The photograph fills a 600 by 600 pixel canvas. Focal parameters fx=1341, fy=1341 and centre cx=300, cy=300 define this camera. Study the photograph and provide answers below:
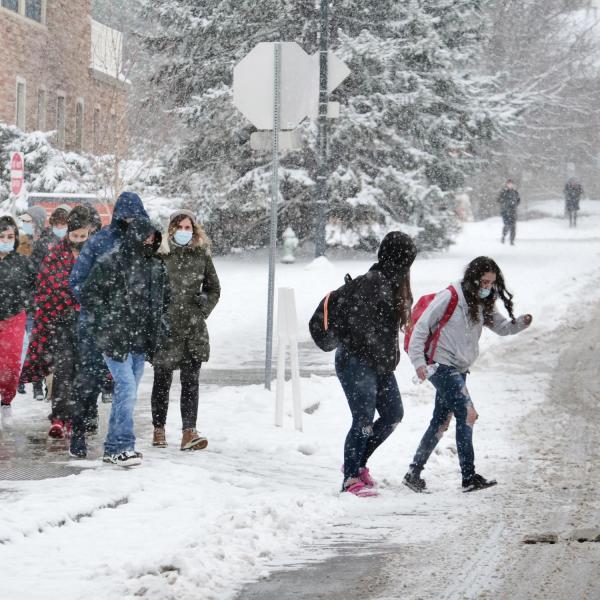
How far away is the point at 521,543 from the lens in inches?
268

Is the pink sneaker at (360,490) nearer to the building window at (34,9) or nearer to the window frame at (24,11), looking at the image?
the window frame at (24,11)

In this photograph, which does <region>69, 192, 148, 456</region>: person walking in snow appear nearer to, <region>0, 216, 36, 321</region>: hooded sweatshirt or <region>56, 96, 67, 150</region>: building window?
<region>0, 216, 36, 321</region>: hooded sweatshirt

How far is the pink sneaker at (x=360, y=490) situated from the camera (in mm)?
8289

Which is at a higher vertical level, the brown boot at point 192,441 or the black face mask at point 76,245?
the black face mask at point 76,245

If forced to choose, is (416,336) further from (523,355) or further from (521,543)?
(523,355)

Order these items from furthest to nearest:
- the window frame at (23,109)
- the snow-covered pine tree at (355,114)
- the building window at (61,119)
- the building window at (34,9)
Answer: the building window at (61,119) → the building window at (34,9) → the window frame at (23,109) → the snow-covered pine tree at (355,114)

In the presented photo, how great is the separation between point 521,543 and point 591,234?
39.8 m

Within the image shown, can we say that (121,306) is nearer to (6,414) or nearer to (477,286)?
(6,414)

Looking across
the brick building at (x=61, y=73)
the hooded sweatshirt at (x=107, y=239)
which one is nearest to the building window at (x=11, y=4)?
the brick building at (x=61, y=73)

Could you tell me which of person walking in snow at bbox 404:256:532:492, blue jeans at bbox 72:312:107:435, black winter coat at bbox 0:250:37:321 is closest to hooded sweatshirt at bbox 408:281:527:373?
person walking in snow at bbox 404:256:532:492

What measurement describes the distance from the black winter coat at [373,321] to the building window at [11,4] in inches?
1116

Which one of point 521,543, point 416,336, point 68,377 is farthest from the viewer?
point 68,377

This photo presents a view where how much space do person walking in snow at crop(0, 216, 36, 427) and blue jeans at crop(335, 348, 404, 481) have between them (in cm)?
324

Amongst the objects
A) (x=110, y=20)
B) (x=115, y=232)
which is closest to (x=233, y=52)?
(x=115, y=232)
